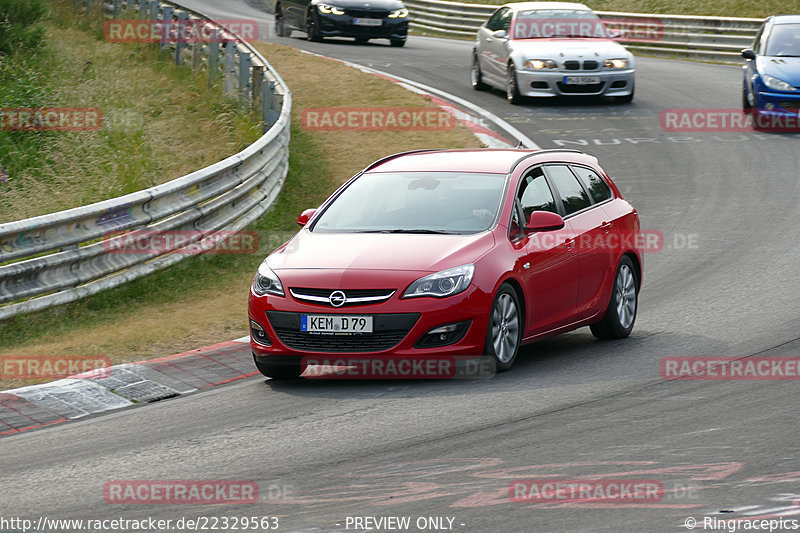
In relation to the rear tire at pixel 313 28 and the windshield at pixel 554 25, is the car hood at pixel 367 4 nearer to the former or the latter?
the rear tire at pixel 313 28

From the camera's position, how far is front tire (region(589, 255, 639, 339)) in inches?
416

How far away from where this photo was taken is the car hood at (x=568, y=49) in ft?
73.9

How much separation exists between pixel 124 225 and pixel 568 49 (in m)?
12.3

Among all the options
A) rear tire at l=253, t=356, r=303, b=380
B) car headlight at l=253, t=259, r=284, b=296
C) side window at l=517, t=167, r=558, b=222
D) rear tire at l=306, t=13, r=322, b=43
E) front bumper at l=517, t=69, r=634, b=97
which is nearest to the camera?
car headlight at l=253, t=259, r=284, b=296

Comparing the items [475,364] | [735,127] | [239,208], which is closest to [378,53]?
[735,127]

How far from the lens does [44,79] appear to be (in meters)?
22.6

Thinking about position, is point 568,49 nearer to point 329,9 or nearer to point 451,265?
point 329,9

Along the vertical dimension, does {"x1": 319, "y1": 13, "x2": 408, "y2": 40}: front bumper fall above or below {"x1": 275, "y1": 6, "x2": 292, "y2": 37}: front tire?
above

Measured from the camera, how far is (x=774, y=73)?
20.6 metres

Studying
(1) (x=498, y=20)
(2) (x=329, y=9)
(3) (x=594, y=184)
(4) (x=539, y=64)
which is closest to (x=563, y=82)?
(4) (x=539, y=64)

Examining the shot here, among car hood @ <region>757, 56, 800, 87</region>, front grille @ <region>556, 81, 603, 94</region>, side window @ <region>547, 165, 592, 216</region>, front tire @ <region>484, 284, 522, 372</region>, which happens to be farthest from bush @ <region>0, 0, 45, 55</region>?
front tire @ <region>484, 284, 522, 372</region>

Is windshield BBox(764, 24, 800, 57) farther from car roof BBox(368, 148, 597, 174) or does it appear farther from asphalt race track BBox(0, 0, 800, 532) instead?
car roof BBox(368, 148, 597, 174)

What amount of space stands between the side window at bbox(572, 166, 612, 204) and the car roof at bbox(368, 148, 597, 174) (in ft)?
0.34

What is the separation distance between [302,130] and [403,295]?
12.3 meters
